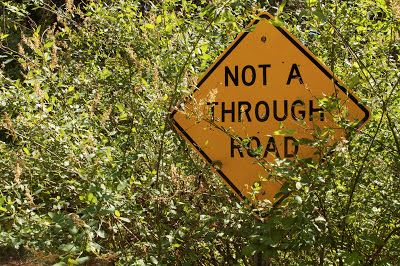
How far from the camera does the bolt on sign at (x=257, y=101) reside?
2955 millimetres

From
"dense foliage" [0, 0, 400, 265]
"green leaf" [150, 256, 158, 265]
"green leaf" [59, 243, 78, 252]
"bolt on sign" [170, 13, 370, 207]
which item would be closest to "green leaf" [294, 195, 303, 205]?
"dense foliage" [0, 0, 400, 265]

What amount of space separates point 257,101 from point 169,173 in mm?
777

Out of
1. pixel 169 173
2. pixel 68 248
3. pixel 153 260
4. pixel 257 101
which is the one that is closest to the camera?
pixel 68 248

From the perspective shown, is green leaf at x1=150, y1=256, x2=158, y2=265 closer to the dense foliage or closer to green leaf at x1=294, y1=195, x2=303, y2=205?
the dense foliage

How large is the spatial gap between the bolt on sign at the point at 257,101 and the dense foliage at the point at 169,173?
13 centimetres

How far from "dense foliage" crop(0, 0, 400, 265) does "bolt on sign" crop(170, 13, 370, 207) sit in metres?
0.13

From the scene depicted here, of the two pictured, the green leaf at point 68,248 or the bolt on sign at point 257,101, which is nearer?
the green leaf at point 68,248

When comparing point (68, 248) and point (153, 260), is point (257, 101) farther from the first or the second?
point (68, 248)

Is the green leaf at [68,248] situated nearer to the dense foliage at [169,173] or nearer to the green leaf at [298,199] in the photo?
the dense foliage at [169,173]

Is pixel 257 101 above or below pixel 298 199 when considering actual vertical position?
above

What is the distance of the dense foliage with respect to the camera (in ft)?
8.07

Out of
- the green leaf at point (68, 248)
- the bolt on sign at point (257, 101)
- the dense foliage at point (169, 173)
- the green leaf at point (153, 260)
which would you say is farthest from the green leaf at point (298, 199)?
the green leaf at point (68, 248)

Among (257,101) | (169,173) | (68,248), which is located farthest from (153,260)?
(257,101)

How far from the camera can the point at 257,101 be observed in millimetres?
3074
